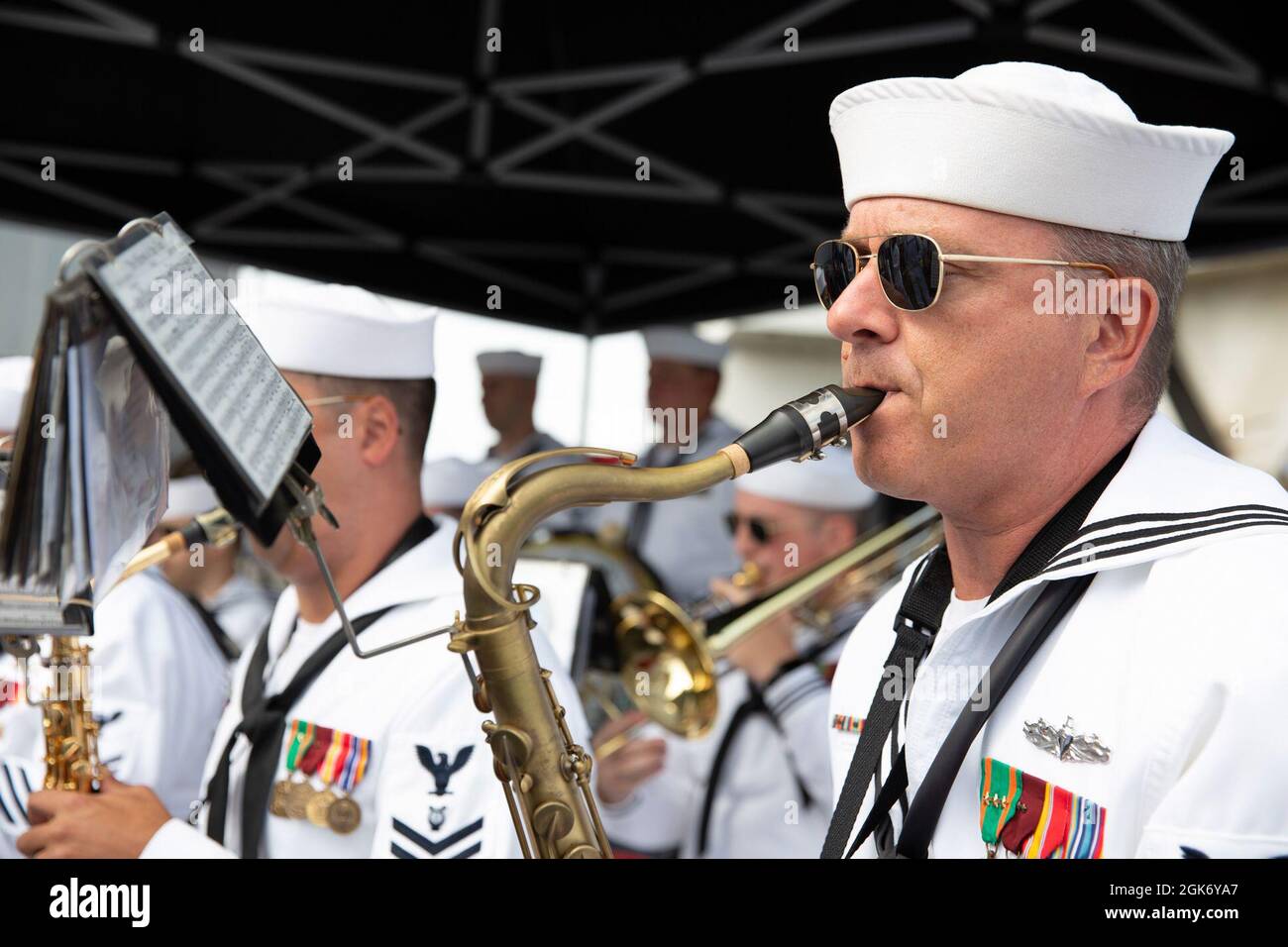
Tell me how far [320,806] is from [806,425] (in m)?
1.64

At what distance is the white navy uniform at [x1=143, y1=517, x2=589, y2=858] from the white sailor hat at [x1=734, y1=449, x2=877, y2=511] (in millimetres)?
3062

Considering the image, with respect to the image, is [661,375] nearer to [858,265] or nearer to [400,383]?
[400,383]

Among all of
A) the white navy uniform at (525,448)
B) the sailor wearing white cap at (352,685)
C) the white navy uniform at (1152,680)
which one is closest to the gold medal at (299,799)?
the sailor wearing white cap at (352,685)

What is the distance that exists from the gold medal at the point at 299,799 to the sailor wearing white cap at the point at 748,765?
2533 millimetres

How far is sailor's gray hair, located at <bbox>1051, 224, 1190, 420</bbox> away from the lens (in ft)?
7.11

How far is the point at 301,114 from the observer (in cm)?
717

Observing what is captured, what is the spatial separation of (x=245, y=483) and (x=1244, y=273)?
29.2 ft

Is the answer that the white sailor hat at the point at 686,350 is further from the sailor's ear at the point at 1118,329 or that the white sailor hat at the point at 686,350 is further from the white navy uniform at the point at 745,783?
the sailor's ear at the point at 1118,329

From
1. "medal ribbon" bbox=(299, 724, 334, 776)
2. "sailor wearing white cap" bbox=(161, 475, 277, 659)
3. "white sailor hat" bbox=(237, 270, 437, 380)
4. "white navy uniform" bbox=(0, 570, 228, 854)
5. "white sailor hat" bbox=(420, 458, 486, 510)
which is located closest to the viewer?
"medal ribbon" bbox=(299, 724, 334, 776)

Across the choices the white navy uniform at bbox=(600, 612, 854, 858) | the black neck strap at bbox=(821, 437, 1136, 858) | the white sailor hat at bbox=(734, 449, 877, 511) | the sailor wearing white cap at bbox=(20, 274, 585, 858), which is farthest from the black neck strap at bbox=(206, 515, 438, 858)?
the white sailor hat at bbox=(734, 449, 877, 511)

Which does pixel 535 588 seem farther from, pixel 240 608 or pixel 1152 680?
pixel 240 608

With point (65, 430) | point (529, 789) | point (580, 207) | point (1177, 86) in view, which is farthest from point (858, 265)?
point (580, 207)

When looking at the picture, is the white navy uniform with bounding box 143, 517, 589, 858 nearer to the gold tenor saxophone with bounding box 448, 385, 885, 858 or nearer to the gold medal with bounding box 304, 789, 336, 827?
the gold medal with bounding box 304, 789, 336, 827

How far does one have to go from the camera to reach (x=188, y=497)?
6.02m
